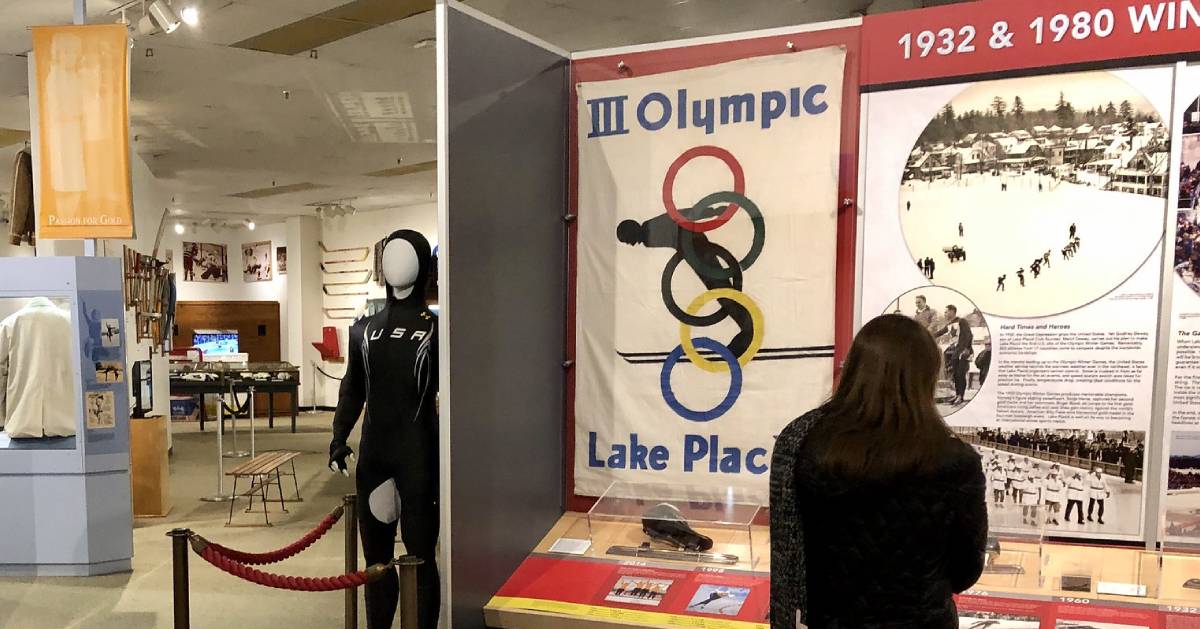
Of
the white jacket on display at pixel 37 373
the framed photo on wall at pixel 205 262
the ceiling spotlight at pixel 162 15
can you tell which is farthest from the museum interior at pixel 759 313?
the framed photo on wall at pixel 205 262

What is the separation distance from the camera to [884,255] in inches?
107

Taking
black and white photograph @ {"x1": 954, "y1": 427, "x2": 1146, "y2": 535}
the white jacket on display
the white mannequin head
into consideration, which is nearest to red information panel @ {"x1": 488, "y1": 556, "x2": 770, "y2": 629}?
black and white photograph @ {"x1": 954, "y1": 427, "x2": 1146, "y2": 535}

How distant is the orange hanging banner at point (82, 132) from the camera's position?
463 centimetres

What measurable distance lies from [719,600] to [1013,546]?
0.89m

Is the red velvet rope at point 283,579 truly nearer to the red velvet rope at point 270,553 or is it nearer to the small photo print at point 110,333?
the red velvet rope at point 270,553

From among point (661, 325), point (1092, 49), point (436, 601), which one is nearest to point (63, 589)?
point (436, 601)

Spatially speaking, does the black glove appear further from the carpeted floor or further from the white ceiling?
the white ceiling

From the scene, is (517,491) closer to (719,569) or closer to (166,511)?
(719,569)

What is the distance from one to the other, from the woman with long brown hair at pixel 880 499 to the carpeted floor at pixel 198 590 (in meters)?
3.26

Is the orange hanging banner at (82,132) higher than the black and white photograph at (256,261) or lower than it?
higher

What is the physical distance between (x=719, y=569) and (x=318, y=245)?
12174 mm

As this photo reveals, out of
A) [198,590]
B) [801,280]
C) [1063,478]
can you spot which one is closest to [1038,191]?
[801,280]

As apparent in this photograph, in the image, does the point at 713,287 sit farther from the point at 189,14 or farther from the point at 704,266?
the point at 189,14

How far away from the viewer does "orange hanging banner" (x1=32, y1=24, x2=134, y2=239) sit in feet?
15.2
